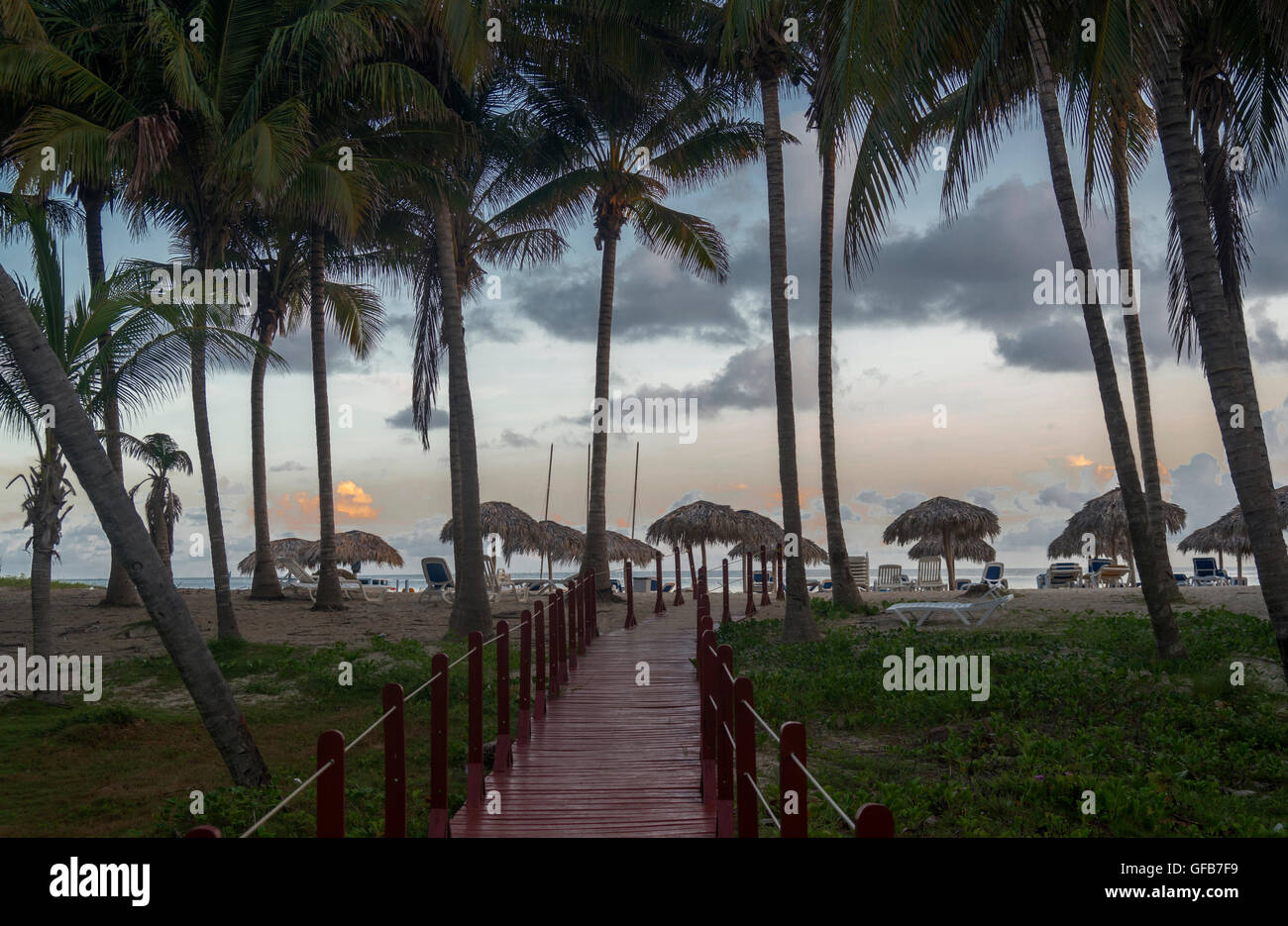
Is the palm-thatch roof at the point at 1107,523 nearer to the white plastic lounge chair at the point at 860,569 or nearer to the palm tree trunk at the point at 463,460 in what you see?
the white plastic lounge chair at the point at 860,569

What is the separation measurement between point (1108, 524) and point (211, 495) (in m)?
28.6

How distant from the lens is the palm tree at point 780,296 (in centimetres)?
1405

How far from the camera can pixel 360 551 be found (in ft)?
121

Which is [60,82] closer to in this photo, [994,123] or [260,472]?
[260,472]

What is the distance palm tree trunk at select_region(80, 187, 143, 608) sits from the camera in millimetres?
15867

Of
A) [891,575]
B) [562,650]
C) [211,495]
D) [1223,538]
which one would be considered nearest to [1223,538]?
[1223,538]

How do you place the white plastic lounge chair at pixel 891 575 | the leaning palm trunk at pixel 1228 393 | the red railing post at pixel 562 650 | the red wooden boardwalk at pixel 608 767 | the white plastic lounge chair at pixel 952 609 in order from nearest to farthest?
the red wooden boardwalk at pixel 608 767, the leaning palm trunk at pixel 1228 393, the red railing post at pixel 562 650, the white plastic lounge chair at pixel 952 609, the white plastic lounge chair at pixel 891 575

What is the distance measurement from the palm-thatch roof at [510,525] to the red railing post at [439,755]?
25031 millimetres

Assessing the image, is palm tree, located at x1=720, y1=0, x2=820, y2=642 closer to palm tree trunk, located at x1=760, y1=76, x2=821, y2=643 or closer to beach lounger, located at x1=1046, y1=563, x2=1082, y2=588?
palm tree trunk, located at x1=760, y1=76, x2=821, y2=643

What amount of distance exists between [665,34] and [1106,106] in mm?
10961

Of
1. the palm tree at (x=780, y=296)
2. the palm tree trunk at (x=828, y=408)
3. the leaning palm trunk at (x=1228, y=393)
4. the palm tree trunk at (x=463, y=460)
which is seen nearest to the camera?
the leaning palm trunk at (x=1228, y=393)

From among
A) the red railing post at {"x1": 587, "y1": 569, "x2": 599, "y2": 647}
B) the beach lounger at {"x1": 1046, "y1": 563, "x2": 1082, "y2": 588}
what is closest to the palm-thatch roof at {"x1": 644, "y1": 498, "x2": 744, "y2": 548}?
the beach lounger at {"x1": 1046, "y1": 563, "x2": 1082, "y2": 588}

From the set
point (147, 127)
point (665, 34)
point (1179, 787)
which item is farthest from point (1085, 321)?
point (147, 127)

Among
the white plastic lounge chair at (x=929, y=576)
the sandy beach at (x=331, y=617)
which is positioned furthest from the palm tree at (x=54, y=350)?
the white plastic lounge chair at (x=929, y=576)
